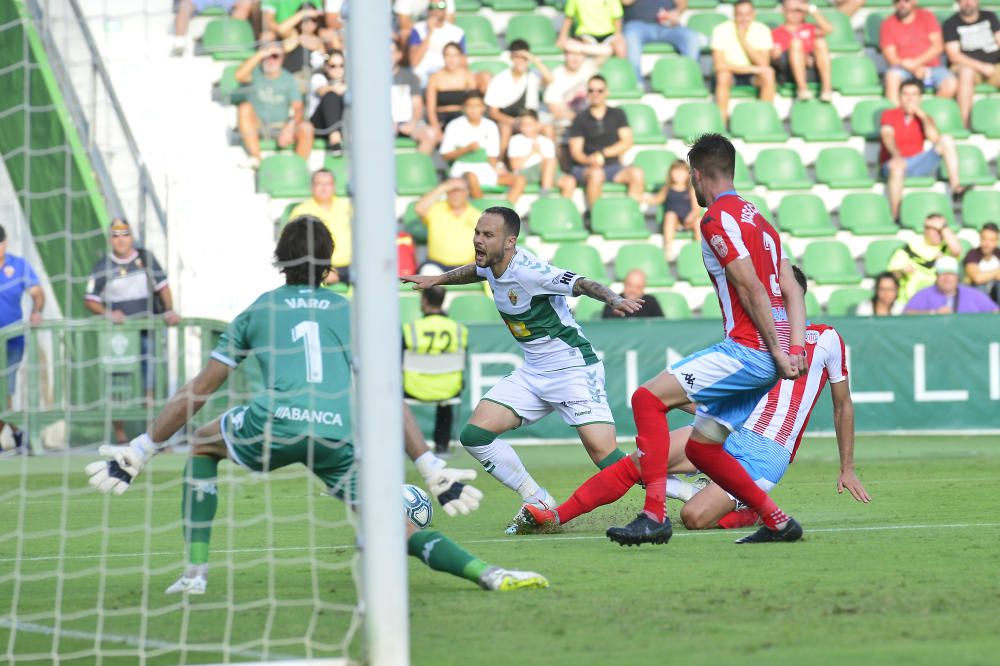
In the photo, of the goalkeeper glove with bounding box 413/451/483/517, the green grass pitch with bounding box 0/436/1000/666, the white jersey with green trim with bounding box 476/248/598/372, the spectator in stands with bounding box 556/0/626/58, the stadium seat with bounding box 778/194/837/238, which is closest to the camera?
the green grass pitch with bounding box 0/436/1000/666

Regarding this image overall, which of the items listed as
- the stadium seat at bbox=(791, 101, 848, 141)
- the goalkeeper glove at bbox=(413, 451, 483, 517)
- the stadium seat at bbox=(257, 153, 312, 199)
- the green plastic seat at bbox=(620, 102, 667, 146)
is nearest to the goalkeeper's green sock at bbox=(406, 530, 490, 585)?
the goalkeeper glove at bbox=(413, 451, 483, 517)

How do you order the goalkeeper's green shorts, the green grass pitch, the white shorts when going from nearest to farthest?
the green grass pitch < the goalkeeper's green shorts < the white shorts

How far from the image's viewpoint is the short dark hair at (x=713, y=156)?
7.16m

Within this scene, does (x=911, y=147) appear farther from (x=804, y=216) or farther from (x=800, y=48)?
(x=800, y=48)

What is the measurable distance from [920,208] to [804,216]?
1442 mm

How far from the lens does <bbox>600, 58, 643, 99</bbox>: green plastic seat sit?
18844mm

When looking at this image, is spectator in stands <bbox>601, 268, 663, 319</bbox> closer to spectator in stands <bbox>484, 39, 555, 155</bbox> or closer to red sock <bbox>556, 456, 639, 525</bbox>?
spectator in stands <bbox>484, 39, 555, 155</bbox>

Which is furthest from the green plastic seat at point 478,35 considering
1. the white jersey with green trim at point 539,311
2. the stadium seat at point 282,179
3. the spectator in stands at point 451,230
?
the white jersey with green trim at point 539,311

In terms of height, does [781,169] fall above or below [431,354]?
above

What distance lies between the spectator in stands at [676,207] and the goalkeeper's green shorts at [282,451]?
11.9 meters

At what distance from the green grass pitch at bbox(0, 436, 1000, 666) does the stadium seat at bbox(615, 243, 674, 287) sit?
23.7ft

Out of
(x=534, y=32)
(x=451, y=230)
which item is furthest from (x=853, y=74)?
(x=451, y=230)

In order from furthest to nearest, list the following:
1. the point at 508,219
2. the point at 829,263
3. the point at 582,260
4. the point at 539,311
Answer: the point at 829,263 < the point at 582,260 < the point at 539,311 < the point at 508,219

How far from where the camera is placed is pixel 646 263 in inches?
686
